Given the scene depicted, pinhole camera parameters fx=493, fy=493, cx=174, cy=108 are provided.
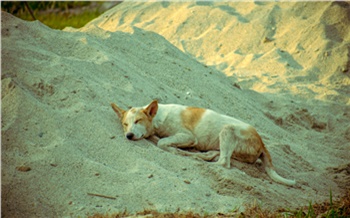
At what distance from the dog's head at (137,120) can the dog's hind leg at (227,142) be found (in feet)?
2.99

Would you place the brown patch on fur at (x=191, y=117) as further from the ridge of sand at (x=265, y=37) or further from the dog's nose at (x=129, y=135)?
the ridge of sand at (x=265, y=37)

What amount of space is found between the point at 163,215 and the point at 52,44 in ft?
12.5

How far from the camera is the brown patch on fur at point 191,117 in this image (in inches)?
252

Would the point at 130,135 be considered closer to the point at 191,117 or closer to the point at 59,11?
the point at 191,117

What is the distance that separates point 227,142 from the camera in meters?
6.11

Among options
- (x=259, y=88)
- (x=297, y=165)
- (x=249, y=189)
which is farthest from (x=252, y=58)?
(x=249, y=189)

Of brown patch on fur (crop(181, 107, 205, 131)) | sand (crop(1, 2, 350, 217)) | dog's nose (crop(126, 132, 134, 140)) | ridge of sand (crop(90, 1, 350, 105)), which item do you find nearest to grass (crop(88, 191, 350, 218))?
sand (crop(1, 2, 350, 217))

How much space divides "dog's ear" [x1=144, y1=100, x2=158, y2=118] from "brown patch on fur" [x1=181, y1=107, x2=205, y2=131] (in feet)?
1.31

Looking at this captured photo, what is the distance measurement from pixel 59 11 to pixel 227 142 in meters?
9.99

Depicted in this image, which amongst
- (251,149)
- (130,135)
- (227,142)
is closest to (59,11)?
(130,135)

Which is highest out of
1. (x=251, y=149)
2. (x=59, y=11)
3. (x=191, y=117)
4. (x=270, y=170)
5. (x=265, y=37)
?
(x=265, y=37)

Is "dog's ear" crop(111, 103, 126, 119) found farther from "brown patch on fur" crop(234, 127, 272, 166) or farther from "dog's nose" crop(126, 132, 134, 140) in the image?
"brown patch on fur" crop(234, 127, 272, 166)

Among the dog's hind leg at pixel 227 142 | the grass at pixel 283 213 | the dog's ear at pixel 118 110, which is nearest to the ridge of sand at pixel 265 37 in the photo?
the dog's hind leg at pixel 227 142

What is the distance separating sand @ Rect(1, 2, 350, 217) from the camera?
4.75 metres
